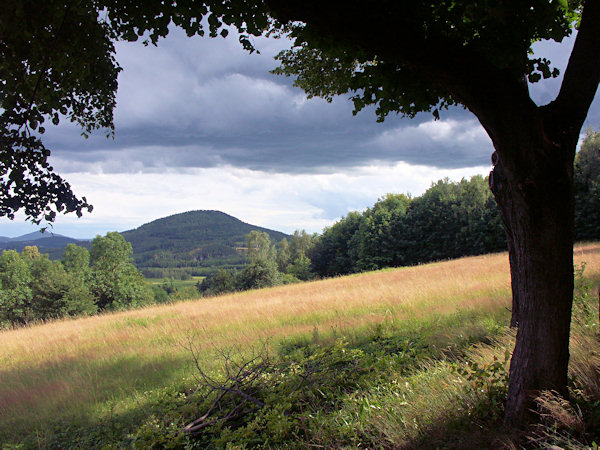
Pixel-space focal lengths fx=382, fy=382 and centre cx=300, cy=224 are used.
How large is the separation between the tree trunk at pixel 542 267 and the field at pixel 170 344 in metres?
1.11

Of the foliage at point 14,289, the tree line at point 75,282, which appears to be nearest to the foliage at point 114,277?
the tree line at point 75,282

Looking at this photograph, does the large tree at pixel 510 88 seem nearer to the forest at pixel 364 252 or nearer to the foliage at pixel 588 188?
the forest at pixel 364 252

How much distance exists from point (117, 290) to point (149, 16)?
50484 mm

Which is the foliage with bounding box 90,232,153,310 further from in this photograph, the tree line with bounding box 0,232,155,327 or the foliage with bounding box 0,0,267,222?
the foliage with bounding box 0,0,267,222

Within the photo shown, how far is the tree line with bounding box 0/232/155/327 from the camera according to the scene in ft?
142

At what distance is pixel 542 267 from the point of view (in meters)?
3.12

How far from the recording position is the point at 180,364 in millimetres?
8062

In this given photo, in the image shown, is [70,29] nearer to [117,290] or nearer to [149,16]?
[149,16]

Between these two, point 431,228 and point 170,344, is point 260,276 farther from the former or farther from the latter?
point 170,344

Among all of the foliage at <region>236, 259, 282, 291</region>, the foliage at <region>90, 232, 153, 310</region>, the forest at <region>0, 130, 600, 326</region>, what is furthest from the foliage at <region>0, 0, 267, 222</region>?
the foliage at <region>236, 259, 282, 291</region>

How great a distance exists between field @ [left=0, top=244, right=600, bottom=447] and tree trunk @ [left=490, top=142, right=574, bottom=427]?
3.66 feet

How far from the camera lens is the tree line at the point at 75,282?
142ft

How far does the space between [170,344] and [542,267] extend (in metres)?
9.09

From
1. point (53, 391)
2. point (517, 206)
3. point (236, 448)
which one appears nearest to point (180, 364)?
point (53, 391)
